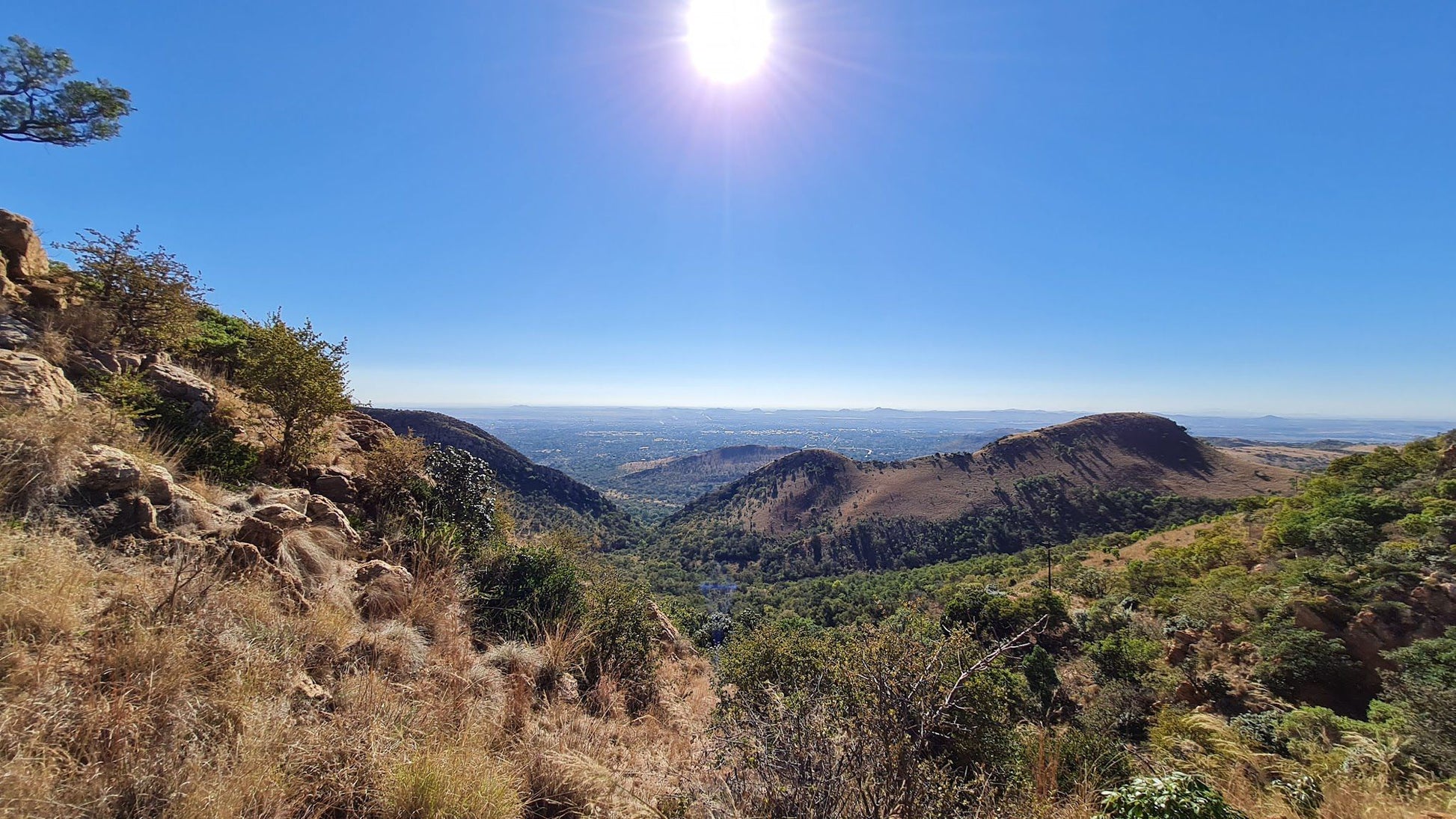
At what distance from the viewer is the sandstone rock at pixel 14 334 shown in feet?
17.3

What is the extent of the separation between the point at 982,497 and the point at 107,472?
6886 centimetres

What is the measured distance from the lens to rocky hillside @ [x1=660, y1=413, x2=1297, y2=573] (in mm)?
53969

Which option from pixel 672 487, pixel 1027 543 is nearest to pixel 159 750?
pixel 1027 543

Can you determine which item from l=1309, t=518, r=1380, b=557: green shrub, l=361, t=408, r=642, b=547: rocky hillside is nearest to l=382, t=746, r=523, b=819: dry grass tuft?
l=1309, t=518, r=1380, b=557: green shrub

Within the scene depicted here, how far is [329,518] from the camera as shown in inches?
238

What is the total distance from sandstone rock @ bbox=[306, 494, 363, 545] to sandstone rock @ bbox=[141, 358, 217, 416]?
7.09ft

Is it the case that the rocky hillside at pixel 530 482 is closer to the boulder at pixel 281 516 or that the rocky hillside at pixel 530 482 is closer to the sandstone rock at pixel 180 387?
the sandstone rock at pixel 180 387

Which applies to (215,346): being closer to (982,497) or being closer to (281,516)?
(281,516)

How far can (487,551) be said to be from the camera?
734cm

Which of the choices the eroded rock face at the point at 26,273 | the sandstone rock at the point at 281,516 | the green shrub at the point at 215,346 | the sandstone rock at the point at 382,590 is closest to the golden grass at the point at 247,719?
the sandstone rock at the point at 382,590

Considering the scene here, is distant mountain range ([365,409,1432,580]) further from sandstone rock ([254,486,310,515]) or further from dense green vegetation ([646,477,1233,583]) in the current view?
sandstone rock ([254,486,310,515])

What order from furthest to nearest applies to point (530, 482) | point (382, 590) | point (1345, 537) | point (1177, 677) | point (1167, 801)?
1. point (530, 482)
2. point (1345, 537)
3. point (1177, 677)
4. point (382, 590)
5. point (1167, 801)

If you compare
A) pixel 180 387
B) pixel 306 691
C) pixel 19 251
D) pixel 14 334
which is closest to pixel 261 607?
pixel 306 691

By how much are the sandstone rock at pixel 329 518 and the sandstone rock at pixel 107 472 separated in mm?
1982
